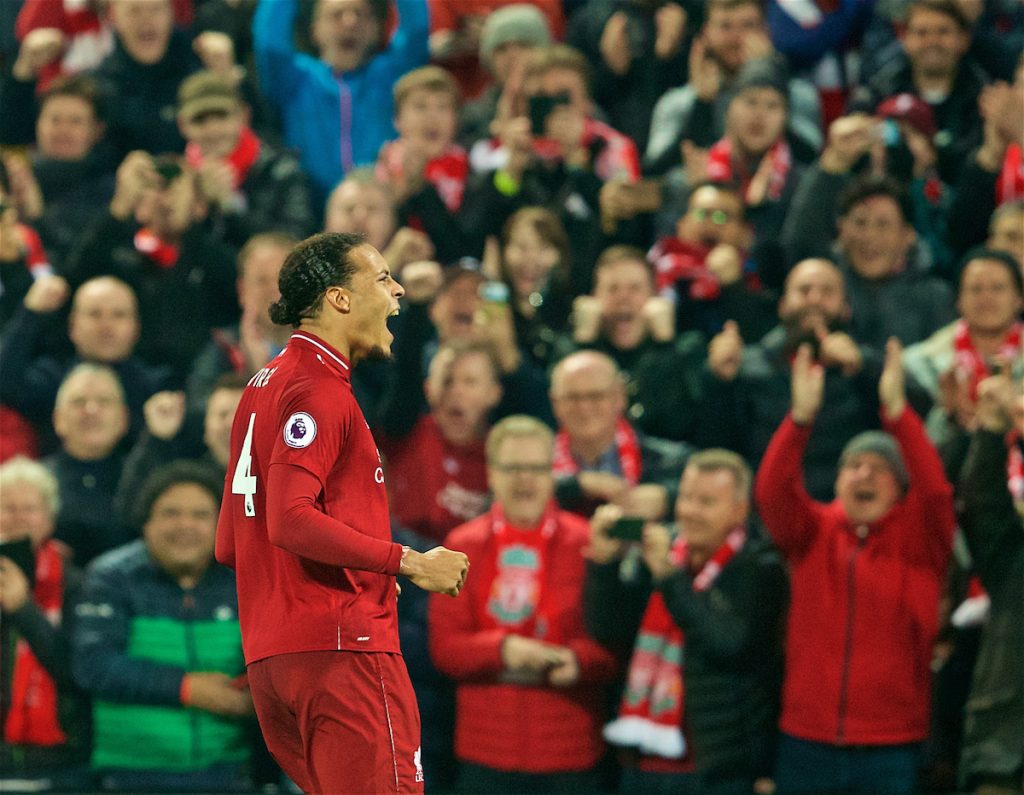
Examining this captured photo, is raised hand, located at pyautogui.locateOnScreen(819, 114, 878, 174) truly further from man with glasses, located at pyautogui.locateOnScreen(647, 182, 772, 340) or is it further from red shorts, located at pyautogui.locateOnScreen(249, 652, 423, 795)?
red shorts, located at pyautogui.locateOnScreen(249, 652, 423, 795)

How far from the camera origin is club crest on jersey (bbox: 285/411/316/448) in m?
3.21

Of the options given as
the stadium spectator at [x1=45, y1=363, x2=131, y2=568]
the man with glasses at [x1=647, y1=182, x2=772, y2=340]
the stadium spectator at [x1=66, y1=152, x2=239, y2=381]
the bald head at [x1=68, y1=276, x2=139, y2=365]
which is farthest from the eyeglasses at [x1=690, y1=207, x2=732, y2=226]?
the stadium spectator at [x1=45, y1=363, x2=131, y2=568]

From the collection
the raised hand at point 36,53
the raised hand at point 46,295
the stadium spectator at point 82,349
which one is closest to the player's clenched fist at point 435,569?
the stadium spectator at point 82,349

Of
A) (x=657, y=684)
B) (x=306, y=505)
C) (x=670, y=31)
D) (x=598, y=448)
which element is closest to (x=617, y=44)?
(x=670, y=31)

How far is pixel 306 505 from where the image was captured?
3178mm

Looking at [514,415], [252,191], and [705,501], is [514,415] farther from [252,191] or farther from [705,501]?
[252,191]

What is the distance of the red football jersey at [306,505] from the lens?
3205mm

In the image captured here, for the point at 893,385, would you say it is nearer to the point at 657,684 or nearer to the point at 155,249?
the point at 657,684

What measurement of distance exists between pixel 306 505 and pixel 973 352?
3728 millimetres

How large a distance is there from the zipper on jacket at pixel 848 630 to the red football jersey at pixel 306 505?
9.23 ft

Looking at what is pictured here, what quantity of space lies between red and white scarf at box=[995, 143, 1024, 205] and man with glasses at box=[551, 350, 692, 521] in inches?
67.3

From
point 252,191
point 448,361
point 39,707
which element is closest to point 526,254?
point 448,361

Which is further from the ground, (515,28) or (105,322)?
(515,28)

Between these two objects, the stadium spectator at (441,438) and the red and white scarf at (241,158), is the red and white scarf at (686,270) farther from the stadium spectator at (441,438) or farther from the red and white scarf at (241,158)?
the red and white scarf at (241,158)
